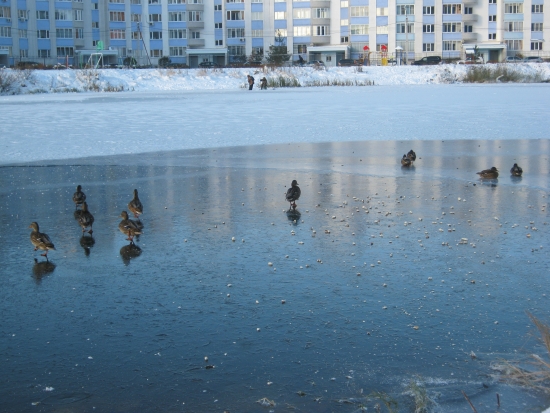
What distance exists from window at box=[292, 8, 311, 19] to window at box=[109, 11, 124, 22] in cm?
2339

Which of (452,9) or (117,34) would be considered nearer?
(452,9)

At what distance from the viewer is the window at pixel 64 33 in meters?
98.9

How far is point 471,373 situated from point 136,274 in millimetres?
3810

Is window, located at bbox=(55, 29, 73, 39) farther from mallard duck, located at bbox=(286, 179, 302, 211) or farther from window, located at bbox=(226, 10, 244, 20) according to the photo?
mallard duck, located at bbox=(286, 179, 302, 211)

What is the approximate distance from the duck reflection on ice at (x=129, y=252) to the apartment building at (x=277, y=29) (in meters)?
92.4

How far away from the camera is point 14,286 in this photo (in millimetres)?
7520

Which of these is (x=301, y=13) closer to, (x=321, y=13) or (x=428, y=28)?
(x=321, y=13)

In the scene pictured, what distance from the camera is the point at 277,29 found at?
343 ft

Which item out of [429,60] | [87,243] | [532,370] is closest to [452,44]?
[429,60]

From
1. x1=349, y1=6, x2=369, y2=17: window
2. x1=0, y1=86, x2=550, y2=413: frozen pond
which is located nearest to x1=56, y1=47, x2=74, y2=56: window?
x1=349, y1=6, x2=369, y2=17: window

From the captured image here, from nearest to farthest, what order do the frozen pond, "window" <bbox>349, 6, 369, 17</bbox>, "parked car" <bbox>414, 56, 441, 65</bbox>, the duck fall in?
the frozen pond < the duck < "parked car" <bbox>414, 56, 441, 65</bbox> < "window" <bbox>349, 6, 369, 17</bbox>

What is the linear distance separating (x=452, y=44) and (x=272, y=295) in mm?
100757

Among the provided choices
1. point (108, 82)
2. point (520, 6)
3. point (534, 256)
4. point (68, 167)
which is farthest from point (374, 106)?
point (520, 6)

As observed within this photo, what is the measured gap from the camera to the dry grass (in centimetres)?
491
